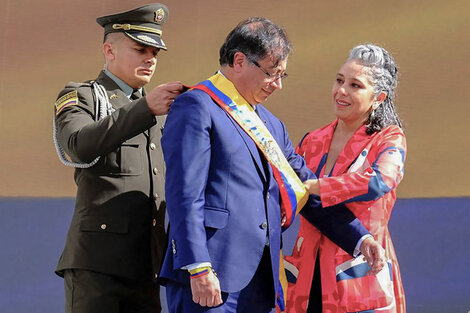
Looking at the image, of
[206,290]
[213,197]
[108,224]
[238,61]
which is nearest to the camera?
[206,290]

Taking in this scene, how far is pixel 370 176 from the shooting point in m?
2.41

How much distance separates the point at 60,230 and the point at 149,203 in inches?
63.4

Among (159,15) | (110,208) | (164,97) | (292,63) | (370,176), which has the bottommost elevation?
(110,208)

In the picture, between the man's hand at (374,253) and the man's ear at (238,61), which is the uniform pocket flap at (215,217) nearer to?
the man's ear at (238,61)

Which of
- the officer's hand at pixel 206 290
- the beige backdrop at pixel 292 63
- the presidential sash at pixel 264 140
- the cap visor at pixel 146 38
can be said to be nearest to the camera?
the officer's hand at pixel 206 290

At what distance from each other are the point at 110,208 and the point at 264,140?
0.50m

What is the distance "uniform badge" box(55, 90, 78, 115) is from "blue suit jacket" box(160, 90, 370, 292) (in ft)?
1.30

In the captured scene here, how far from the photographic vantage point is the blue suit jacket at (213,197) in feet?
6.63

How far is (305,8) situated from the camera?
380 centimetres

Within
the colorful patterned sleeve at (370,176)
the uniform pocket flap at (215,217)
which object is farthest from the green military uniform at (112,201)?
the colorful patterned sleeve at (370,176)

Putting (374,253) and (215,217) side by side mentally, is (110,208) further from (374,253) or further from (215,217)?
(374,253)

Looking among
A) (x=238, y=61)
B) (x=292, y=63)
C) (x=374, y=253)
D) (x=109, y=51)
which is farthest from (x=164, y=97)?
(x=292, y=63)

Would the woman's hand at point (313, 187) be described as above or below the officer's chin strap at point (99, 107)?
below

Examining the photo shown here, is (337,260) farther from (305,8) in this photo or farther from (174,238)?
(305,8)
